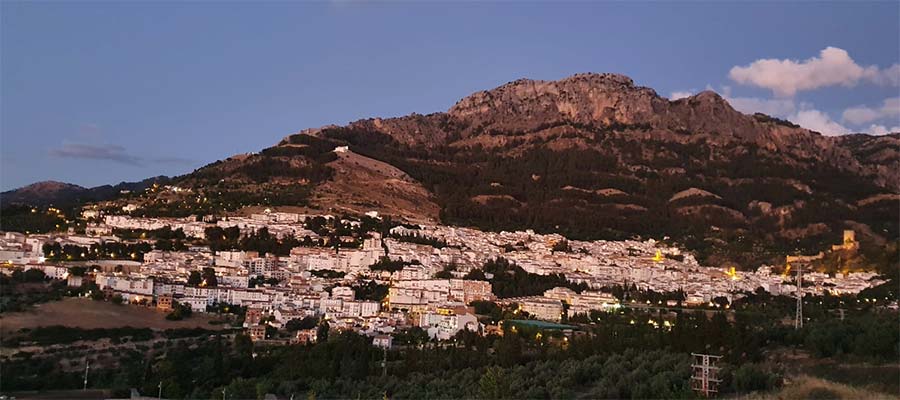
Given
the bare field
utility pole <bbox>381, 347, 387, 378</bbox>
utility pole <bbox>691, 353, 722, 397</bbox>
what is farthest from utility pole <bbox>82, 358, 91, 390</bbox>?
utility pole <bbox>691, 353, 722, 397</bbox>

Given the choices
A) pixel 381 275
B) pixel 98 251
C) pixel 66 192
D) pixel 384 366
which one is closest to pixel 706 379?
pixel 384 366

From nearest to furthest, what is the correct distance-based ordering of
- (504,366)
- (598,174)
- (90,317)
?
(504,366)
(90,317)
(598,174)

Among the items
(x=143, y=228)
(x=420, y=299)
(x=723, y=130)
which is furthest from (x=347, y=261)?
(x=723, y=130)

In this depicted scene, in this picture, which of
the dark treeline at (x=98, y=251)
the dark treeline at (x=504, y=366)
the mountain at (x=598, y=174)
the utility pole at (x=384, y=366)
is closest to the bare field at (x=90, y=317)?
the dark treeline at (x=504, y=366)

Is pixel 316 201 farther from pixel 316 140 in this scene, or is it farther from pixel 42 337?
pixel 42 337

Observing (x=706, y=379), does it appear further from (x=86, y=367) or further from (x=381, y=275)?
(x=381, y=275)

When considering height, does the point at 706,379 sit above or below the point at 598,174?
below
